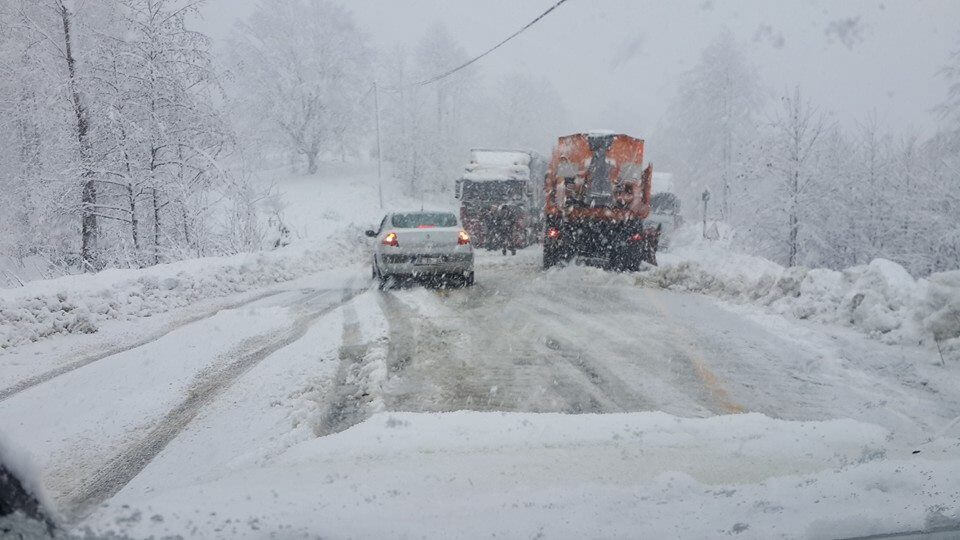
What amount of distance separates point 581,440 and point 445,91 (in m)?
56.3

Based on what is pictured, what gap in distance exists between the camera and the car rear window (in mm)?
12423

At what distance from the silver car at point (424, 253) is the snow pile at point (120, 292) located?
3.12 meters

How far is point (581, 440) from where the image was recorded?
→ 3.75m

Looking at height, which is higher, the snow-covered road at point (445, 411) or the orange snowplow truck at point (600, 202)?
the orange snowplow truck at point (600, 202)

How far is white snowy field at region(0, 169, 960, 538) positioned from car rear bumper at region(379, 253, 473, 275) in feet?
4.19

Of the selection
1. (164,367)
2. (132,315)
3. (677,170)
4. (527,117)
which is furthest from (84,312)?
(527,117)

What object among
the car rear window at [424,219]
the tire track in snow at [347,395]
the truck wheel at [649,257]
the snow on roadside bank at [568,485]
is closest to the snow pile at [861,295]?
the snow on roadside bank at [568,485]

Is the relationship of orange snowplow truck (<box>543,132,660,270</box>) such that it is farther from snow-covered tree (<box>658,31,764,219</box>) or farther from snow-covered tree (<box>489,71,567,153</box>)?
snow-covered tree (<box>489,71,567,153</box>)

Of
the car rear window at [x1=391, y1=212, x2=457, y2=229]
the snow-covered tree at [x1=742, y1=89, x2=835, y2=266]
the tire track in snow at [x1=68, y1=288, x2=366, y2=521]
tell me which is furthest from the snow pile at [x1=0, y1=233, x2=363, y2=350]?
the snow-covered tree at [x1=742, y1=89, x2=835, y2=266]

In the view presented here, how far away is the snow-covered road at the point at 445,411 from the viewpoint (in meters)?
2.60

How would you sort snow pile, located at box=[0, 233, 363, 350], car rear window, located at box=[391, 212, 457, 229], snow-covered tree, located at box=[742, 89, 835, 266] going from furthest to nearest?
1. snow-covered tree, located at box=[742, 89, 835, 266]
2. car rear window, located at box=[391, 212, 457, 229]
3. snow pile, located at box=[0, 233, 363, 350]

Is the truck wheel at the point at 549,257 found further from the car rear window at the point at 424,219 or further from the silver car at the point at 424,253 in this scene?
the silver car at the point at 424,253

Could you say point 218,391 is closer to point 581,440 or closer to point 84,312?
point 581,440

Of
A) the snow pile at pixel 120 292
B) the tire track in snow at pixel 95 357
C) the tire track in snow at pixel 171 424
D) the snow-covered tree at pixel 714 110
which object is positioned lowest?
the tire track in snow at pixel 95 357
